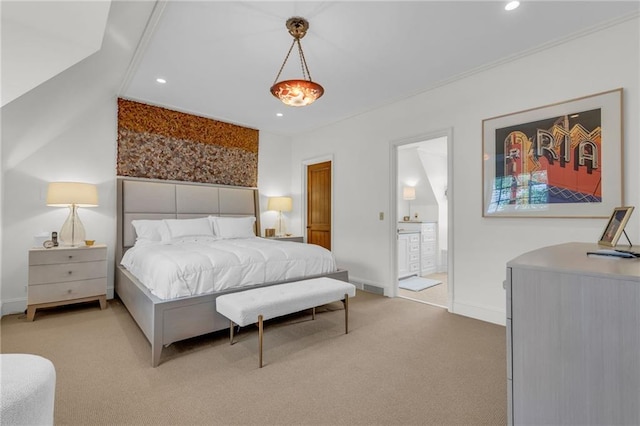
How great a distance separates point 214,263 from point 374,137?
290cm

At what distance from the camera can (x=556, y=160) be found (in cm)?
271

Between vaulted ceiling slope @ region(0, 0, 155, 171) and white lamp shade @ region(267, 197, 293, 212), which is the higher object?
vaulted ceiling slope @ region(0, 0, 155, 171)

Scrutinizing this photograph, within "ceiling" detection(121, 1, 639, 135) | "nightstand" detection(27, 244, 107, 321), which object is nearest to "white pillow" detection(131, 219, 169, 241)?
"nightstand" detection(27, 244, 107, 321)

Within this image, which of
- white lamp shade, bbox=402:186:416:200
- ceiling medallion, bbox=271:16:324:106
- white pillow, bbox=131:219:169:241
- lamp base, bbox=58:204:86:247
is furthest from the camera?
white lamp shade, bbox=402:186:416:200

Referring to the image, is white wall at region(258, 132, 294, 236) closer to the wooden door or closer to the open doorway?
the wooden door

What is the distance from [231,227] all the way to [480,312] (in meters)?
3.27

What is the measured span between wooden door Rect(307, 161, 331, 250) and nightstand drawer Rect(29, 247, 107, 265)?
3166 millimetres

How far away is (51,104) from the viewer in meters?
3.19

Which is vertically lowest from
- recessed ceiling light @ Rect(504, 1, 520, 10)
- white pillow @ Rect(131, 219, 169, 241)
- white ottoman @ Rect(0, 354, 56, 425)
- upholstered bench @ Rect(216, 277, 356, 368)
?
upholstered bench @ Rect(216, 277, 356, 368)

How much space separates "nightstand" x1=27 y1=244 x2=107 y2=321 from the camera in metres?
3.08

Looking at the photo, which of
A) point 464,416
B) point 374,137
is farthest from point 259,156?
point 464,416

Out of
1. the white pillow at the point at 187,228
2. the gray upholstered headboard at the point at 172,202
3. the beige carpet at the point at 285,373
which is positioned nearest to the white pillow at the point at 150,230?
the white pillow at the point at 187,228

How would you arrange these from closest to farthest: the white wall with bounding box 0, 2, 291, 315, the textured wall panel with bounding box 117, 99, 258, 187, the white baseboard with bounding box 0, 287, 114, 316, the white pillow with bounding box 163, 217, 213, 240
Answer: the white wall with bounding box 0, 2, 291, 315 → the white baseboard with bounding box 0, 287, 114, 316 → the white pillow with bounding box 163, 217, 213, 240 → the textured wall panel with bounding box 117, 99, 258, 187

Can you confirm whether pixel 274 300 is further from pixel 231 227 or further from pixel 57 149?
pixel 57 149
